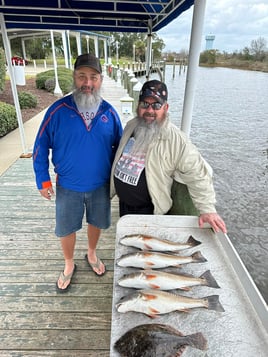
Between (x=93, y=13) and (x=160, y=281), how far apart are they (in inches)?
154

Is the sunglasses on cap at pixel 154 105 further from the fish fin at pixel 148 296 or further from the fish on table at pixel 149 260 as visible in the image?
the fish fin at pixel 148 296

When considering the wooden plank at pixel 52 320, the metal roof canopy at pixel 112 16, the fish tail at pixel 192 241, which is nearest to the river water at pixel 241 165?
the wooden plank at pixel 52 320

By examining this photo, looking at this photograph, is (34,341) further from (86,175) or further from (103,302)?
(86,175)

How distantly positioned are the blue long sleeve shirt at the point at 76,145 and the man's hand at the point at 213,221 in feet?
2.80

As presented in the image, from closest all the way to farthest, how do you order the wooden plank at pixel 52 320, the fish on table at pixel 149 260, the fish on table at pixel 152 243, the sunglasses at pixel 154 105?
the fish on table at pixel 149 260
the fish on table at pixel 152 243
the sunglasses at pixel 154 105
the wooden plank at pixel 52 320

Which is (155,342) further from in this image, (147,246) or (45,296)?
(45,296)

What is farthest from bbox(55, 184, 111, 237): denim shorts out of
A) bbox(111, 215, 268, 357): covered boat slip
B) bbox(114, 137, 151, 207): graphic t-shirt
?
bbox(111, 215, 268, 357): covered boat slip

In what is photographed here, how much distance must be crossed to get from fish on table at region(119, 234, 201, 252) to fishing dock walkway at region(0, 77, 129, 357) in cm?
99

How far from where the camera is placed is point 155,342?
36.6 inches

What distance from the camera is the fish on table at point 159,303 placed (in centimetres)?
105

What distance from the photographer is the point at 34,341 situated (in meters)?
1.90

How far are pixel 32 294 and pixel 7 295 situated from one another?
0.66 ft

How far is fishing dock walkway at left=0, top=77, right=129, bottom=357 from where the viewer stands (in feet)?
6.23

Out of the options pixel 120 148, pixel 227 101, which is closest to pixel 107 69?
pixel 227 101
